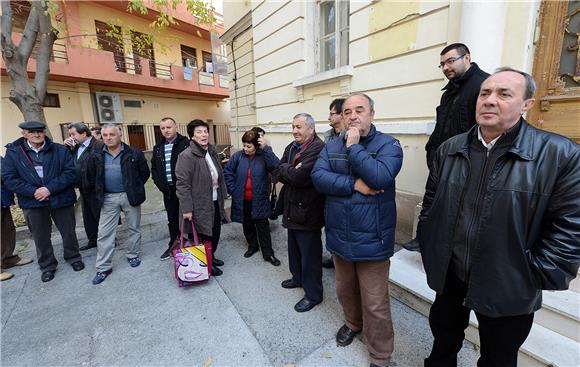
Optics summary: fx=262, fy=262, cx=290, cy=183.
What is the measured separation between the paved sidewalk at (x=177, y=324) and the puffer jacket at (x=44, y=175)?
1032 millimetres

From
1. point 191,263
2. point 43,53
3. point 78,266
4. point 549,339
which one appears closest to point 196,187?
point 191,263

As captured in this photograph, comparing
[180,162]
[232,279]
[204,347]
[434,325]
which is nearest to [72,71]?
[180,162]

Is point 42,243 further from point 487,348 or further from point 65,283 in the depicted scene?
point 487,348

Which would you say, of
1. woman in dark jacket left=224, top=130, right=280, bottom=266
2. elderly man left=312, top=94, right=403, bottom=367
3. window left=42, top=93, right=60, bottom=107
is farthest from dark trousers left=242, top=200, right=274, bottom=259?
window left=42, top=93, right=60, bottom=107

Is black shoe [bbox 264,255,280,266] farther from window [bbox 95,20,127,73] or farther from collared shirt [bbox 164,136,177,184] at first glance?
window [bbox 95,20,127,73]

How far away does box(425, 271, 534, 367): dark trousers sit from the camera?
1375 millimetres

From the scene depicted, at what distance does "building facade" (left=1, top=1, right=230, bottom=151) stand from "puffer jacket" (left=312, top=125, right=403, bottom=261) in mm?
9672

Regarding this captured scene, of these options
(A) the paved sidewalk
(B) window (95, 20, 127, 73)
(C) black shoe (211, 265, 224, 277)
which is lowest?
(A) the paved sidewalk

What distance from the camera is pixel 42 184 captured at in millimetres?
3295

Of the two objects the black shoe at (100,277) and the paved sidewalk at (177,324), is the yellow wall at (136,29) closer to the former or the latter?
the black shoe at (100,277)

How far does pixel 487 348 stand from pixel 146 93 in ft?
55.5

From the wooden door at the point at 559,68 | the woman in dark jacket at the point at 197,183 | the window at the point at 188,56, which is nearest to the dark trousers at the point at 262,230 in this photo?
the woman in dark jacket at the point at 197,183

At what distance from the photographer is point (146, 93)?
14492 millimetres

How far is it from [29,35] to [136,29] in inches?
354
